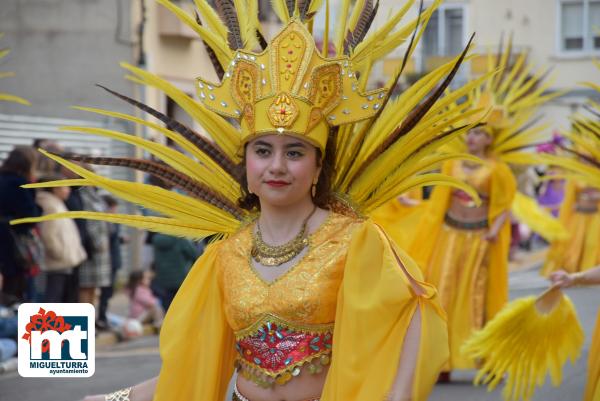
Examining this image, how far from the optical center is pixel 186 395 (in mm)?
3812

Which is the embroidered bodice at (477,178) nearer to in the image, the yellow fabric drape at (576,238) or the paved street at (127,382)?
the paved street at (127,382)

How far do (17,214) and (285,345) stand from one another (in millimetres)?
5767

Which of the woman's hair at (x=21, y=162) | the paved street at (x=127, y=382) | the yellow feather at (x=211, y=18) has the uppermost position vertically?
the yellow feather at (x=211, y=18)

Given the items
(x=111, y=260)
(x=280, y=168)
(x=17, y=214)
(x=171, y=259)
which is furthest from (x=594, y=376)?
(x=111, y=260)

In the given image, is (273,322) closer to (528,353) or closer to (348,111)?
(348,111)

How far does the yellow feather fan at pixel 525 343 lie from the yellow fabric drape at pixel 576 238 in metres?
9.54

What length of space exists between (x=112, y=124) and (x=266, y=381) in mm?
11129

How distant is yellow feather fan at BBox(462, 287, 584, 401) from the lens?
598 centimetres

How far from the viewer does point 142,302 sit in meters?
11.1

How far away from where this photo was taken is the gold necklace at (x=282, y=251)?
372cm

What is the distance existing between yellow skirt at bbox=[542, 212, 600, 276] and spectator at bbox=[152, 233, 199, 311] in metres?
7.07

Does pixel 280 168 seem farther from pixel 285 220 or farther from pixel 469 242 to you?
pixel 469 242

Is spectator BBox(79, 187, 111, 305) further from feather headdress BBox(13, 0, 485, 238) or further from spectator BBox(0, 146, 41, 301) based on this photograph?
feather headdress BBox(13, 0, 485, 238)

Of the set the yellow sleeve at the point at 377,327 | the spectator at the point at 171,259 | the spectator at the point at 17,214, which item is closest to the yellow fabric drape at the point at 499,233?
the spectator at the point at 171,259
